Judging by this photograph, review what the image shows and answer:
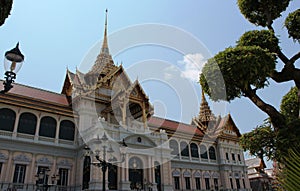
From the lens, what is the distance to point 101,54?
3012 centimetres

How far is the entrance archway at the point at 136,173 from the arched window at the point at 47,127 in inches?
280

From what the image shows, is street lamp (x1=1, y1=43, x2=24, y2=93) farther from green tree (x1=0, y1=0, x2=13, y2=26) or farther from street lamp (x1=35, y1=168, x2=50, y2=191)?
street lamp (x1=35, y1=168, x2=50, y2=191)

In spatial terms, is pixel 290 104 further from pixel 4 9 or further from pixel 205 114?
pixel 205 114

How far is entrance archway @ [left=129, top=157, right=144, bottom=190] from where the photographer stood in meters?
19.1

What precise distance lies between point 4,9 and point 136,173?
16.5 meters

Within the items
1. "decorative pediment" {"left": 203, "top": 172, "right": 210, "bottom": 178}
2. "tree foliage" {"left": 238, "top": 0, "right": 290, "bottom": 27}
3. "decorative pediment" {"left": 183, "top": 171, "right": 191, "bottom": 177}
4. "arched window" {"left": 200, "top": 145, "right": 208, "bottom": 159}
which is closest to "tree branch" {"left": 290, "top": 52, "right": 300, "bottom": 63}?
"tree foliage" {"left": 238, "top": 0, "right": 290, "bottom": 27}

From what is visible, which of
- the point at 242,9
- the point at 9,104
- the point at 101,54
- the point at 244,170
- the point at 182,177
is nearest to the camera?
the point at 242,9

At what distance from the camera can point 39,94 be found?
2278 centimetres

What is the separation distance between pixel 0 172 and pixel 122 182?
8.59 m

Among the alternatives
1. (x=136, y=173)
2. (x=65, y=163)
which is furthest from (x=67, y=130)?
(x=136, y=173)

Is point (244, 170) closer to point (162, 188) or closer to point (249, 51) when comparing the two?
point (162, 188)

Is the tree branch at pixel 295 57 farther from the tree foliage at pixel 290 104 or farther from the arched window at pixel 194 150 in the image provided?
the arched window at pixel 194 150

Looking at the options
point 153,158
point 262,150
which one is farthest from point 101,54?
point 262,150

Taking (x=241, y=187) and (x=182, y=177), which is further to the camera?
(x=241, y=187)
